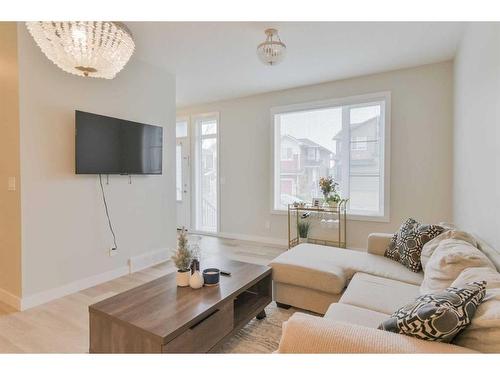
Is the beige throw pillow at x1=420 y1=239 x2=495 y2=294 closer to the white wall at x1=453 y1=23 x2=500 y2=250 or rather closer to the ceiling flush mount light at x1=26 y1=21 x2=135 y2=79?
the white wall at x1=453 y1=23 x2=500 y2=250

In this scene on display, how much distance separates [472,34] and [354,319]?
260 cm

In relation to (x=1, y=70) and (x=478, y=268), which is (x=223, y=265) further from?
(x=1, y=70)

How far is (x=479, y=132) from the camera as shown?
2.16 m

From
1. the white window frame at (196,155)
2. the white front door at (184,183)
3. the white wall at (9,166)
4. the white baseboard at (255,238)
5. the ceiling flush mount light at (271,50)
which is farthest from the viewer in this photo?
the white front door at (184,183)

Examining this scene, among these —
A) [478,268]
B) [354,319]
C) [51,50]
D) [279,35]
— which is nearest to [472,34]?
[279,35]

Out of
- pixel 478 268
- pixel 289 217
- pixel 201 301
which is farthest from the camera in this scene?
pixel 289 217

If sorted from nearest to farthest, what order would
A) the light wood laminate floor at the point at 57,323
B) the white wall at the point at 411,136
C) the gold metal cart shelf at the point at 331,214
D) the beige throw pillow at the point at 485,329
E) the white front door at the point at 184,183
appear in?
the beige throw pillow at the point at 485,329 < the light wood laminate floor at the point at 57,323 < the white wall at the point at 411,136 < the gold metal cart shelf at the point at 331,214 < the white front door at the point at 184,183

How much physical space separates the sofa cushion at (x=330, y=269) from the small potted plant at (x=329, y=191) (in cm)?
155

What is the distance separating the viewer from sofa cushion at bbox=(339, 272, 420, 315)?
64.0 inches

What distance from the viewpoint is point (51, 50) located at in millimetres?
1703

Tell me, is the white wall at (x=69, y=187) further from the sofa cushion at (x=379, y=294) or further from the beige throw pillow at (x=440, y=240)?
the beige throw pillow at (x=440, y=240)

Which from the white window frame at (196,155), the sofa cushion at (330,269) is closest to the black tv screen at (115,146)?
the white window frame at (196,155)

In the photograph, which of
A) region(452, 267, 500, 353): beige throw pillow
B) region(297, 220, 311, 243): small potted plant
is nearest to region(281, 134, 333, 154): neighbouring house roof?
region(297, 220, 311, 243): small potted plant

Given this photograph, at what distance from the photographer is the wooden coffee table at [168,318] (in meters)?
1.38
